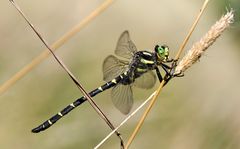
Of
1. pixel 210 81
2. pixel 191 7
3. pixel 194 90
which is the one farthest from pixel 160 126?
pixel 191 7

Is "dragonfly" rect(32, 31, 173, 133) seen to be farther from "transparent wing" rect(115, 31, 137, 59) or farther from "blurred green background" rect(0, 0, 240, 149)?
"blurred green background" rect(0, 0, 240, 149)

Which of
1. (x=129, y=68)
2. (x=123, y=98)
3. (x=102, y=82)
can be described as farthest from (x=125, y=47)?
(x=102, y=82)

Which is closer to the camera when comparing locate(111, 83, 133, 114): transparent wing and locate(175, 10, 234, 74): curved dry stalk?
locate(175, 10, 234, 74): curved dry stalk

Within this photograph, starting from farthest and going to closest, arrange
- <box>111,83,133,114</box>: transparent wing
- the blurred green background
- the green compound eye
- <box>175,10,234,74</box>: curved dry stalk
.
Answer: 1. the blurred green background
2. the green compound eye
3. <box>111,83,133,114</box>: transparent wing
4. <box>175,10,234,74</box>: curved dry stalk

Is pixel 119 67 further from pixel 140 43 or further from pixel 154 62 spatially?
pixel 140 43

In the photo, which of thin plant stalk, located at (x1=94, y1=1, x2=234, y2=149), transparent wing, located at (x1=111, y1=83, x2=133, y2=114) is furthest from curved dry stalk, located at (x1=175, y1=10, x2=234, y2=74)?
transparent wing, located at (x1=111, y1=83, x2=133, y2=114)

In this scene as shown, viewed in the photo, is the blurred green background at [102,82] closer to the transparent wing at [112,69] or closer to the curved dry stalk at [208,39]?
the transparent wing at [112,69]
